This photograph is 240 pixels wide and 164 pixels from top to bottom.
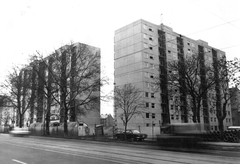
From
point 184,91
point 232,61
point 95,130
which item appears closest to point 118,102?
point 95,130

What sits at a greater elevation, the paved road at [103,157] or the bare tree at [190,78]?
the bare tree at [190,78]

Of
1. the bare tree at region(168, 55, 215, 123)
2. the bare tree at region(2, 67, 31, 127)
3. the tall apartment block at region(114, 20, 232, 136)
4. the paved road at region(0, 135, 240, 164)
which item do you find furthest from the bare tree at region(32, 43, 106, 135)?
the paved road at region(0, 135, 240, 164)

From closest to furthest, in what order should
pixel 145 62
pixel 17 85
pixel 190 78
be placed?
pixel 190 78
pixel 17 85
pixel 145 62

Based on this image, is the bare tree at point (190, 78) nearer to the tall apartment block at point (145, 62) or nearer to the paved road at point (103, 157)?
the tall apartment block at point (145, 62)

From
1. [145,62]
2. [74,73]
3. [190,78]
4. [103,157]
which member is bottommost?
[103,157]

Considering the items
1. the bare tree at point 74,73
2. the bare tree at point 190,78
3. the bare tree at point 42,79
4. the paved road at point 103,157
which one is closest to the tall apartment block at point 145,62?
the bare tree at point 74,73

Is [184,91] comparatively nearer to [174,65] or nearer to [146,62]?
[174,65]

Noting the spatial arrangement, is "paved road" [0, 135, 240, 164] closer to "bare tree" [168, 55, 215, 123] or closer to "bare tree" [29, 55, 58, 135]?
"bare tree" [168, 55, 215, 123]

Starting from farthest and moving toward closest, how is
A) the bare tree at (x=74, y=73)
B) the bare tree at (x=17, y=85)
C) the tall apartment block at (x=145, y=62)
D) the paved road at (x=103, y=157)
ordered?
the tall apartment block at (x=145, y=62)
the bare tree at (x=17, y=85)
the bare tree at (x=74, y=73)
the paved road at (x=103, y=157)

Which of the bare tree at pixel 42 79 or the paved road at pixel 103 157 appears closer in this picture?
the paved road at pixel 103 157

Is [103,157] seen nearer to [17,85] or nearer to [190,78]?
[190,78]

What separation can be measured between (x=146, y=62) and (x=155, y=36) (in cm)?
646

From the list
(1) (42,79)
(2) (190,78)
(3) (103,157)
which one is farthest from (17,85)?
(3) (103,157)

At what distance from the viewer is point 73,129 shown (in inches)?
1383
